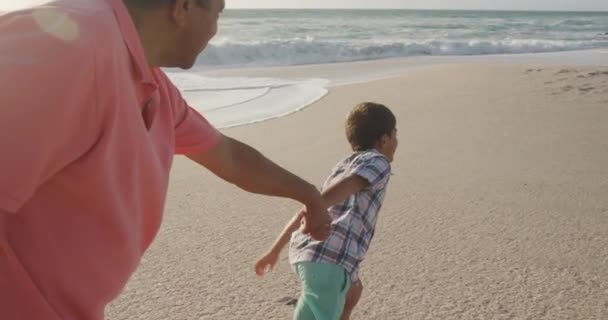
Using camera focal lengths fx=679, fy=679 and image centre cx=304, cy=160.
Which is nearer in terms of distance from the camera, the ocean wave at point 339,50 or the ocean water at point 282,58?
the ocean water at point 282,58

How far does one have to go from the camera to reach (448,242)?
3742 millimetres

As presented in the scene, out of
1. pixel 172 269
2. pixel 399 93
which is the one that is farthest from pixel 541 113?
pixel 172 269

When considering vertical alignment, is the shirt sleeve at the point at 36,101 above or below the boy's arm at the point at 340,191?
above

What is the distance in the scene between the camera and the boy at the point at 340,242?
2.48 m

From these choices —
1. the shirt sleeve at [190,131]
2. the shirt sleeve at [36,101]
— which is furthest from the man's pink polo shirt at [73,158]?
the shirt sleeve at [190,131]

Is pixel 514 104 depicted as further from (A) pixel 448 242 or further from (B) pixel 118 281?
(B) pixel 118 281

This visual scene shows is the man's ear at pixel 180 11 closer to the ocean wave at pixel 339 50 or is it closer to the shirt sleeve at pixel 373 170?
the shirt sleeve at pixel 373 170

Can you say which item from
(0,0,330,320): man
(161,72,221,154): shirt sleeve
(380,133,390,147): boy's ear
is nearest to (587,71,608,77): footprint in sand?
(380,133,390,147): boy's ear

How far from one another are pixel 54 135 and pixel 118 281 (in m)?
0.36

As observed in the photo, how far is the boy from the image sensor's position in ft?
8.13

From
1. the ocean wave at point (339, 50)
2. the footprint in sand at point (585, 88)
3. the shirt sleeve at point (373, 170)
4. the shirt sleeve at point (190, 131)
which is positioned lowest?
the ocean wave at point (339, 50)

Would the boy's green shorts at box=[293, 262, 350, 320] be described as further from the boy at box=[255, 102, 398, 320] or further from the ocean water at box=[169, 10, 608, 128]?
the ocean water at box=[169, 10, 608, 128]

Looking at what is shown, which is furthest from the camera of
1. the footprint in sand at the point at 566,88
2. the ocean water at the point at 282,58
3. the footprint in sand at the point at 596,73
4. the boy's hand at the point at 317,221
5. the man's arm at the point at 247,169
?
the footprint in sand at the point at 596,73

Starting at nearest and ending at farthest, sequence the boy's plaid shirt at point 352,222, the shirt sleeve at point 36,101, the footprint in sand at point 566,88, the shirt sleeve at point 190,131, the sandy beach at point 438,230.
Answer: the shirt sleeve at point 36,101 < the shirt sleeve at point 190,131 < the boy's plaid shirt at point 352,222 < the sandy beach at point 438,230 < the footprint in sand at point 566,88
